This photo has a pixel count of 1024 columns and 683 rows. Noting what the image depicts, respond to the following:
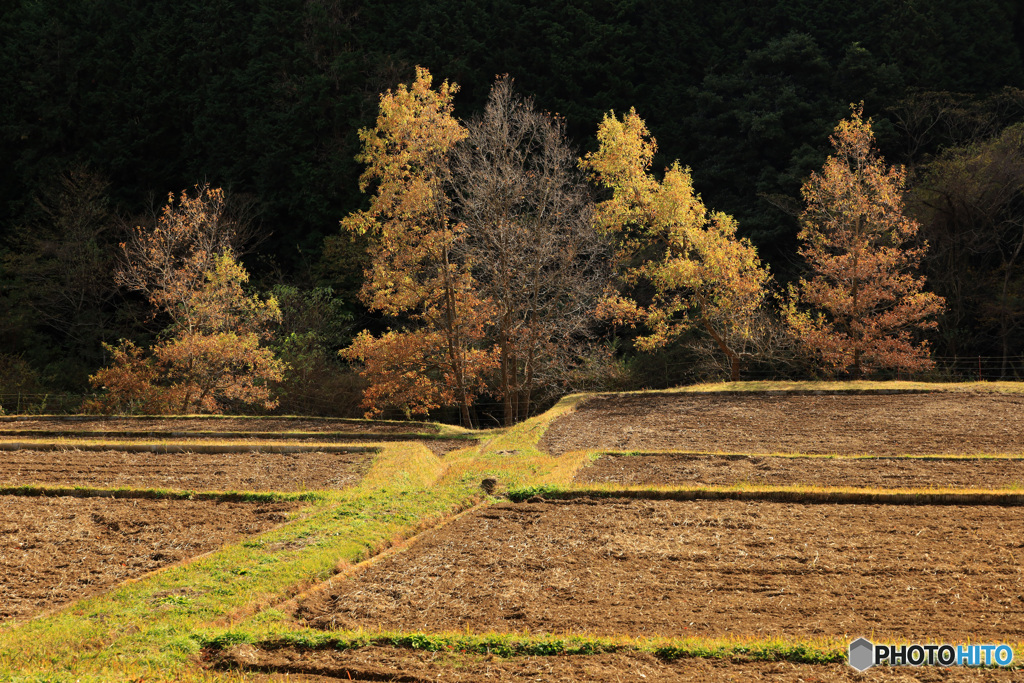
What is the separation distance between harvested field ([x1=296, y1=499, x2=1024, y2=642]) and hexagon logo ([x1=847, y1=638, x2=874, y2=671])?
233 mm

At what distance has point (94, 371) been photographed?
87.1 feet

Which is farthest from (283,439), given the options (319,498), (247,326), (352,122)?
(352,122)

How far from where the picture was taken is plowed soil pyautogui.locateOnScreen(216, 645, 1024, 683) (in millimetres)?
4312

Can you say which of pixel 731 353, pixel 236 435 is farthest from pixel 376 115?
pixel 236 435

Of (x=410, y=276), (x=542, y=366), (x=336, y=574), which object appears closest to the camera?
(x=336, y=574)

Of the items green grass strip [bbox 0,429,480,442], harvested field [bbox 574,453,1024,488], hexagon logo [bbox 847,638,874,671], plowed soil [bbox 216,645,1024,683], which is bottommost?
plowed soil [bbox 216,645,1024,683]

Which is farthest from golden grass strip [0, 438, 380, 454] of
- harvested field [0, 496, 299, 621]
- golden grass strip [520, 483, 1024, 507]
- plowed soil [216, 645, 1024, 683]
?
plowed soil [216, 645, 1024, 683]

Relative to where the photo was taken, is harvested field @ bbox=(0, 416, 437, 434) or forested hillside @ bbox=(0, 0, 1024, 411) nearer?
harvested field @ bbox=(0, 416, 437, 434)

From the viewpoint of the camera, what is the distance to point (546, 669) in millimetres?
4535

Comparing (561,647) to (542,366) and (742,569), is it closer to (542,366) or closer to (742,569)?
(742,569)

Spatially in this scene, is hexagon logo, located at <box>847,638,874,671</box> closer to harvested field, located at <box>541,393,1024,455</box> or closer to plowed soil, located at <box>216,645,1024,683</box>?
plowed soil, located at <box>216,645,1024,683</box>

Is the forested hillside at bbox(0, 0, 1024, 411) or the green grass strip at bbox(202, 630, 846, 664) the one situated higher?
the forested hillside at bbox(0, 0, 1024, 411)

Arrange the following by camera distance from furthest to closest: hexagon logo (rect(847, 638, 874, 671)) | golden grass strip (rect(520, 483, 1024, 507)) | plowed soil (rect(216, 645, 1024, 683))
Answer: golden grass strip (rect(520, 483, 1024, 507)), hexagon logo (rect(847, 638, 874, 671)), plowed soil (rect(216, 645, 1024, 683))

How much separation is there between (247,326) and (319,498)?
1302 centimetres
